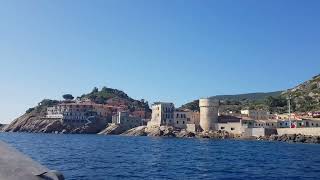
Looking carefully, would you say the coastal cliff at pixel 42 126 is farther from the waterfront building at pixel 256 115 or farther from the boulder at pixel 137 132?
the waterfront building at pixel 256 115

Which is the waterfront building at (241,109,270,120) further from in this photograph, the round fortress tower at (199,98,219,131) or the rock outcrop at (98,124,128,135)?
the rock outcrop at (98,124,128,135)

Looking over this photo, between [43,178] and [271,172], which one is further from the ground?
[43,178]

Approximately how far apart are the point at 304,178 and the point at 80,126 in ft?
465

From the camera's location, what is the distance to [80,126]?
16188cm

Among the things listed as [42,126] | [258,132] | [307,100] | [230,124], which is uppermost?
[307,100]

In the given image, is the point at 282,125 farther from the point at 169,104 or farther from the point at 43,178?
the point at 43,178

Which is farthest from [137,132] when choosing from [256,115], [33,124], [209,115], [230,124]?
[33,124]

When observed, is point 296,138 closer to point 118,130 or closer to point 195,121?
point 195,121

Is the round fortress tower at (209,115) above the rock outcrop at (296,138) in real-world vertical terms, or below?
above

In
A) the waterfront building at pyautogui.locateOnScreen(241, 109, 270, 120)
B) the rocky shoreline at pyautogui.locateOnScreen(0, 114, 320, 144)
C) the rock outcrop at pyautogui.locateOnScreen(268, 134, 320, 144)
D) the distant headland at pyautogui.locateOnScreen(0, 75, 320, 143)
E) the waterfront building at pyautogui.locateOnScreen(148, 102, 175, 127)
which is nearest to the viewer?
the rock outcrop at pyautogui.locateOnScreen(268, 134, 320, 144)

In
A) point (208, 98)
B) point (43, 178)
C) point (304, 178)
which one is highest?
point (208, 98)

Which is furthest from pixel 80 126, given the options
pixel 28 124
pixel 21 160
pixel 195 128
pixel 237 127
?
pixel 21 160

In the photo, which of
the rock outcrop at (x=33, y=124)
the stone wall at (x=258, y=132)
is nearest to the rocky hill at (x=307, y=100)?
the stone wall at (x=258, y=132)

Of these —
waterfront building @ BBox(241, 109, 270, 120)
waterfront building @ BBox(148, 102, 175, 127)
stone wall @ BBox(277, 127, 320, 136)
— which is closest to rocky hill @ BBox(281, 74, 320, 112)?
waterfront building @ BBox(241, 109, 270, 120)
